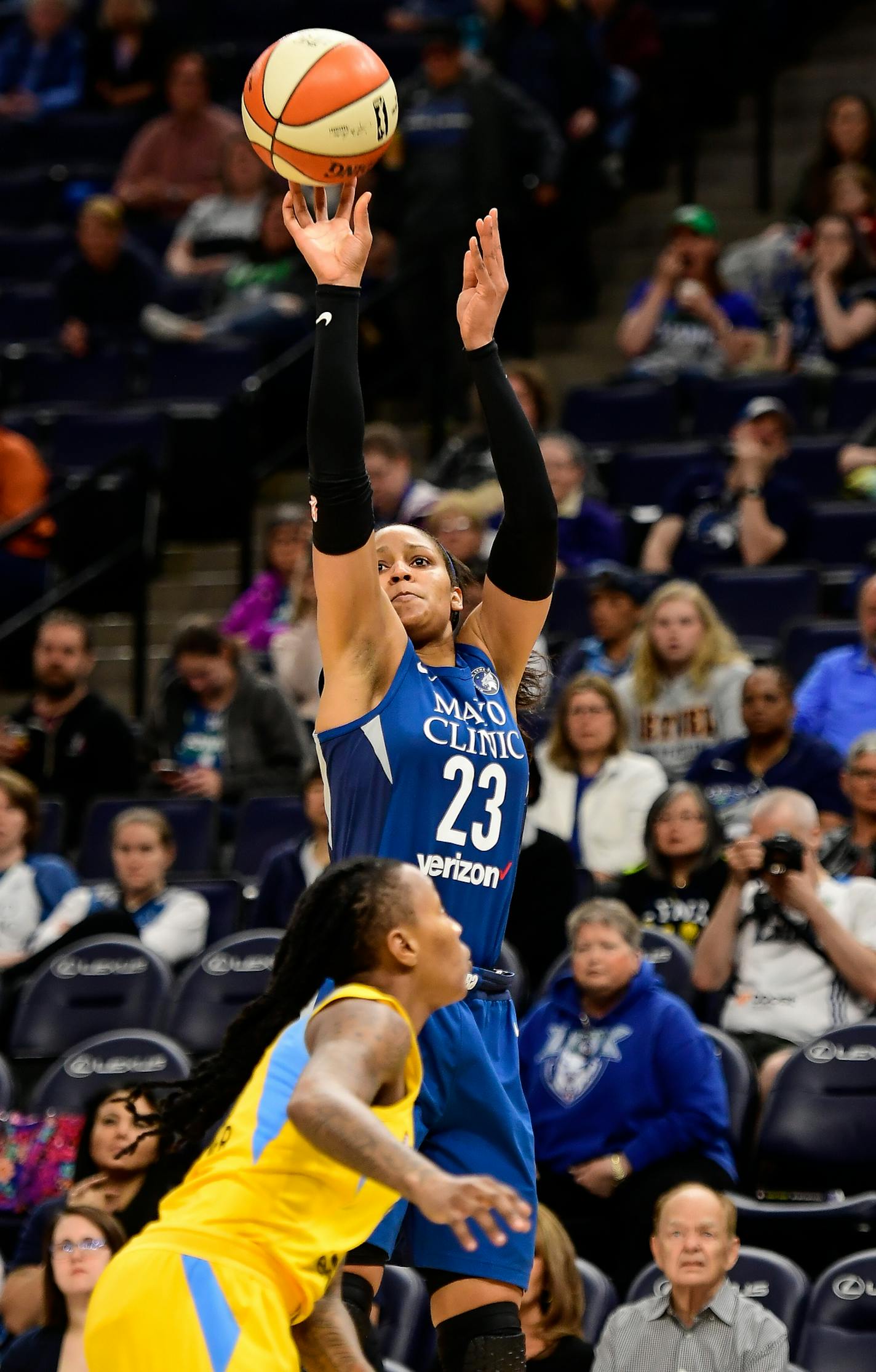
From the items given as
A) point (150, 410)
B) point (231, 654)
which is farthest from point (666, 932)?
point (150, 410)

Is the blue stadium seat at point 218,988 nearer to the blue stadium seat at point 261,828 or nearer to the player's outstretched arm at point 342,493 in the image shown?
the blue stadium seat at point 261,828

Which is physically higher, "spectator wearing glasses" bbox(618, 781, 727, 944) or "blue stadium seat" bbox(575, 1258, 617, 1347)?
"spectator wearing glasses" bbox(618, 781, 727, 944)

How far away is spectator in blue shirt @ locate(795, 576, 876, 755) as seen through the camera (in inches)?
328

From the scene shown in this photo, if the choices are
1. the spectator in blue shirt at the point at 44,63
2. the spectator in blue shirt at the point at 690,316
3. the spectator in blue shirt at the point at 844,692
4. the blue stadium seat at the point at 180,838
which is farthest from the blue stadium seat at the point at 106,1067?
the spectator in blue shirt at the point at 44,63

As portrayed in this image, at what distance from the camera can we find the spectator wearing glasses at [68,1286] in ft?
19.3

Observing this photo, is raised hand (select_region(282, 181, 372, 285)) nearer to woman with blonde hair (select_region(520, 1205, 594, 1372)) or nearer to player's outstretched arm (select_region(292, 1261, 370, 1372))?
player's outstretched arm (select_region(292, 1261, 370, 1372))

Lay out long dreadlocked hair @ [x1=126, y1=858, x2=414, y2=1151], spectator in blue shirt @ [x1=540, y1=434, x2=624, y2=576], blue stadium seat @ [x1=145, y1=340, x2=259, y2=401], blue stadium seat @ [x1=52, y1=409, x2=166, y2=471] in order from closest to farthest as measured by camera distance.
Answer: long dreadlocked hair @ [x1=126, y1=858, x2=414, y2=1151]
spectator in blue shirt @ [x1=540, y1=434, x2=624, y2=576]
blue stadium seat @ [x1=52, y1=409, x2=166, y2=471]
blue stadium seat @ [x1=145, y1=340, x2=259, y2=401]

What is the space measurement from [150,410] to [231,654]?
2789 mm

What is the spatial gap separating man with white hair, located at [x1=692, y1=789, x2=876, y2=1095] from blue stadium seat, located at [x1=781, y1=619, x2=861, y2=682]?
5.76ft

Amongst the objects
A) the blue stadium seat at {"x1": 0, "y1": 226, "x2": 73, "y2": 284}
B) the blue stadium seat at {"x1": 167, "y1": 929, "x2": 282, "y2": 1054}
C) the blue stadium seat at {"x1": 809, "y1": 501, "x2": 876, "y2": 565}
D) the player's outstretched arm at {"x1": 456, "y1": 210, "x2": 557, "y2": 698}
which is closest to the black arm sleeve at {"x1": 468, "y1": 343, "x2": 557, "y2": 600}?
the player's outstretched arm at {"x1": 456, "y1": 210, "x2": 557, "y2": 698}

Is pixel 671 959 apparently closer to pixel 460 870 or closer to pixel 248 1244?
pixel 460 870

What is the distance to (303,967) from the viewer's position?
3.72 metres

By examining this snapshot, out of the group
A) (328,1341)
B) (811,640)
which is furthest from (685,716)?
(328,1341)

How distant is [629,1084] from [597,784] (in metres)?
1.80
